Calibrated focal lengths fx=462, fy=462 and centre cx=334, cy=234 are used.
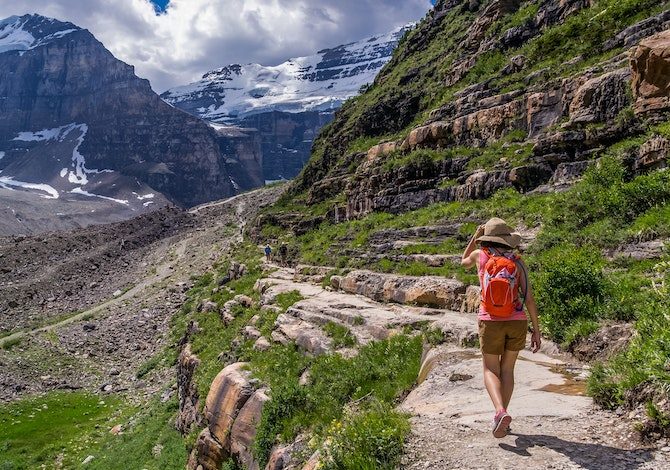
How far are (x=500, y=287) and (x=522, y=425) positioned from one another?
1.64 metres

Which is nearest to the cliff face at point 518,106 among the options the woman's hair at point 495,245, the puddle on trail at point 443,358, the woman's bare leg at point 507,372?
the puddle on trail at point 443,358

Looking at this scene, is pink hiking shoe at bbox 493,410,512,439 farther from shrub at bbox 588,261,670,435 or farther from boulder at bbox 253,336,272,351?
boulder at bbox 253,336,272,351

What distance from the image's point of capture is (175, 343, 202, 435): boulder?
1700cm

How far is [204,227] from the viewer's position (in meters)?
103

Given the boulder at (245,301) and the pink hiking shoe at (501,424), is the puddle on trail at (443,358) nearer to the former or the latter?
the pink hiking shoe at (501,424)

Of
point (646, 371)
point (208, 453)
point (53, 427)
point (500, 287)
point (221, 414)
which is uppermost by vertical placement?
point (500, 287)

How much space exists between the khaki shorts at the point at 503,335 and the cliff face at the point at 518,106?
11.4 m

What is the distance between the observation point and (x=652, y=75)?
15875 mm

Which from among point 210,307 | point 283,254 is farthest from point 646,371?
point 283,254

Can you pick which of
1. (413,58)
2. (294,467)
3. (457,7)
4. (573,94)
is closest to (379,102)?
(413,58)

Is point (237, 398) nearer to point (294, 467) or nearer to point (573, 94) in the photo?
point (294, 467)

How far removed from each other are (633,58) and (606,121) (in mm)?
2517

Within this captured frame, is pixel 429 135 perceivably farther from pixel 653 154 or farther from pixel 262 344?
pixel 262 344

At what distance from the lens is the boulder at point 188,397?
1700 cm
